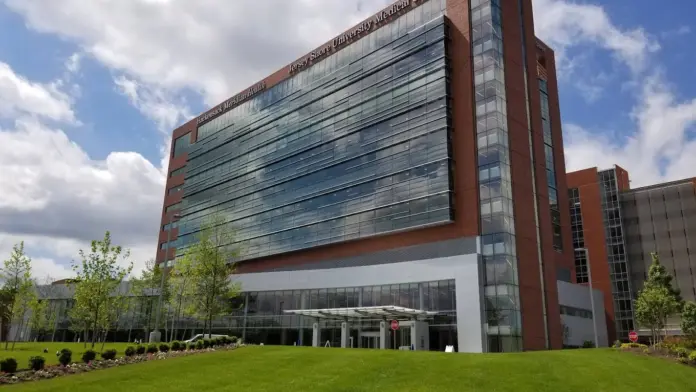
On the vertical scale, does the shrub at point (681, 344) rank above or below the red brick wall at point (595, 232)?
below

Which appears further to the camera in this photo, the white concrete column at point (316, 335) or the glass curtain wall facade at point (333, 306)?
the white concrete column at point (316, 335)

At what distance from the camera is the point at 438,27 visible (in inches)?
2454

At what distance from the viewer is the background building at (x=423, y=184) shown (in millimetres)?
53625

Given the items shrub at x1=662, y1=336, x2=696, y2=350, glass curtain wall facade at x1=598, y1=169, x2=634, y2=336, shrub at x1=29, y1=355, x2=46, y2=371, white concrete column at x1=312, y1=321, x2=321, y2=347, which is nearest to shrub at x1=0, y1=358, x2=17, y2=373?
shrub at x1=29, y1=355, x2=46, y2=371

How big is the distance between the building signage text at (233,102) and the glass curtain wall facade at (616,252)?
61101 mm

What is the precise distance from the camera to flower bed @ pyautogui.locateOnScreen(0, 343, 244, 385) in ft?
80.6

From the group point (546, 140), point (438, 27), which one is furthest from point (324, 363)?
point (546, 140)

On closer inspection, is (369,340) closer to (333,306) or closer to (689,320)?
(333,306)

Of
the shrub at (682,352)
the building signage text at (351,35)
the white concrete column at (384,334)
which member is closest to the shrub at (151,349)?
the white concrete column at (384,334)

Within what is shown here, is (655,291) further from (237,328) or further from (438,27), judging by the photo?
(237,328)

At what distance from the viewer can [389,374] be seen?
81.1ft

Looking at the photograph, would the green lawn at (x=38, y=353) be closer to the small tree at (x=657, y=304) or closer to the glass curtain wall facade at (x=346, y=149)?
the glass curtain wall facade at (x=346, y=149)

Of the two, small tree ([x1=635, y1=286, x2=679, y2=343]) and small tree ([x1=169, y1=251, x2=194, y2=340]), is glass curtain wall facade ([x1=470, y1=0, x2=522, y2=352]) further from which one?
small tree ([x1=169, y1=251, x2=194, y2=340])

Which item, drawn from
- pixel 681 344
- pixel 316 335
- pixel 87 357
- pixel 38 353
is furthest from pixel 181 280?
pixel 681 344
